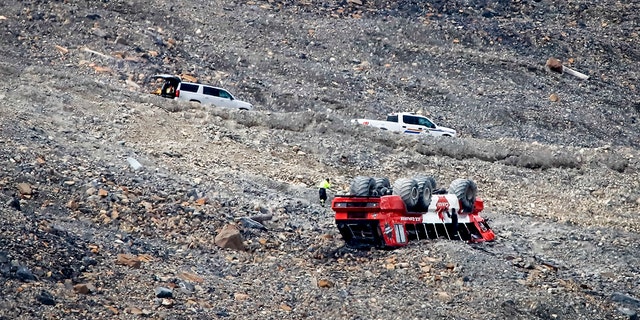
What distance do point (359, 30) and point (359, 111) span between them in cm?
753

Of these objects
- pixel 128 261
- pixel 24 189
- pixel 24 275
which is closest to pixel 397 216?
pixel 128 261

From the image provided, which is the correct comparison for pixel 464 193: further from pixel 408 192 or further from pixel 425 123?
pixel 425 123

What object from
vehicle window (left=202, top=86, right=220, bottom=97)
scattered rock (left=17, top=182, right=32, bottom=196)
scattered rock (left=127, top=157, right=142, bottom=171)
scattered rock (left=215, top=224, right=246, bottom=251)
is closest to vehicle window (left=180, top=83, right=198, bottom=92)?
vehicle window (left=202, top=86, right=220, bottom=97)

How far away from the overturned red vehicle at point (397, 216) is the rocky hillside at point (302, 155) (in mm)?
402

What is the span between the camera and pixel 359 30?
43.2m

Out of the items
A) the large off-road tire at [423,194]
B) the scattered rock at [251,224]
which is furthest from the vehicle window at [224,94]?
the large off-road tire at [423,194]

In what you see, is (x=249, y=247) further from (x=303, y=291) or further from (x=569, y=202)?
(x=569, y=202)

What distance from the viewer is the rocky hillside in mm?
16938

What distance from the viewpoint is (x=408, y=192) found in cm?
1969

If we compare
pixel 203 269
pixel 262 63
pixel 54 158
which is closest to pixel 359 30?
pixel 262 63

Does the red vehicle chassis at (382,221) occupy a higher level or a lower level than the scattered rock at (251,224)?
higher

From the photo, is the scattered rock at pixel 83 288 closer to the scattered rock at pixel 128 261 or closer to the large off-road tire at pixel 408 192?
the scattered rock at pixel 128 261

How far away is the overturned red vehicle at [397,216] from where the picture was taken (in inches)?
760

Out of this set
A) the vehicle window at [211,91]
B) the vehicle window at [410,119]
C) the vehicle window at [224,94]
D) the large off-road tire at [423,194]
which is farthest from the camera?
the vehicle window at [410,119]
